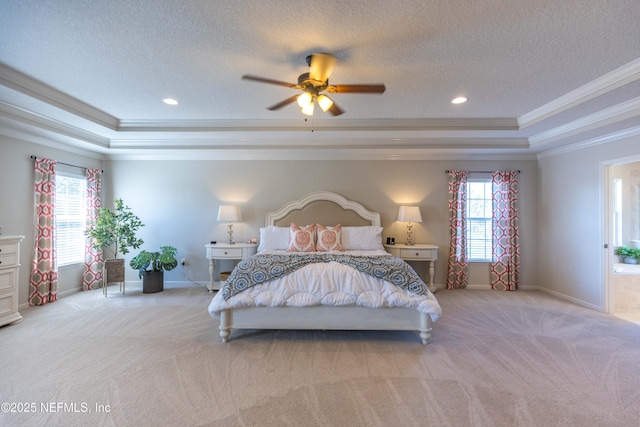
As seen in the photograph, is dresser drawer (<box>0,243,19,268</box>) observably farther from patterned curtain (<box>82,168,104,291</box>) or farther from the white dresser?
patterned curtain (<box>82,168,104,291</box>)

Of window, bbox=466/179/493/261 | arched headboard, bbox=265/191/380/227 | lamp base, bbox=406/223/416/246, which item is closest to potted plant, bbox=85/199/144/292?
arched headboard, bbox=265/191/380/227

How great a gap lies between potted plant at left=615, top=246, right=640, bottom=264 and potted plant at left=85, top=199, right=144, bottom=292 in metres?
8.37

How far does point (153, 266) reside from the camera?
4957mm

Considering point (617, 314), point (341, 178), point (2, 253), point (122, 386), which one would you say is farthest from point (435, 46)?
point (2, 253)

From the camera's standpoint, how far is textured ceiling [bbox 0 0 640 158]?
199cm

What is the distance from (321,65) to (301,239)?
9.11 feet

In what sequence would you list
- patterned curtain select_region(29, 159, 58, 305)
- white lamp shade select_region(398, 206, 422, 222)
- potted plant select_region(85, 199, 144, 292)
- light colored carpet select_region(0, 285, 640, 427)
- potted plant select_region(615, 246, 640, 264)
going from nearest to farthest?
1. light colored carpet select_region(0, 285, 640, 427)
2. patterned curtain select_region(29, 159, 58, 305)
3. potted plant select_region(85, 199, 144, 292)
4. potted plant select_region(615, 246, 640, 264)
5. white lamp shade select_region(398, 206, 422, 222)

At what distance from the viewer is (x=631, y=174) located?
530cm

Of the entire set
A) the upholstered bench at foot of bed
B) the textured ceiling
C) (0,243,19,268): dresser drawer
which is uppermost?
the textured ceiling

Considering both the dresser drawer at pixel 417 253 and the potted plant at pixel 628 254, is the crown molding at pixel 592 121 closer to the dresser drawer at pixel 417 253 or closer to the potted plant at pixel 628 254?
the dresser drawer at pixel 417 253

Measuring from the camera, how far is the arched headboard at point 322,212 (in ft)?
17.3

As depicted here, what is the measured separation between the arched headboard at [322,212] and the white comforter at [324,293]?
7.35 ft

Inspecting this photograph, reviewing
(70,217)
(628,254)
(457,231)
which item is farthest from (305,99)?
(628,254)

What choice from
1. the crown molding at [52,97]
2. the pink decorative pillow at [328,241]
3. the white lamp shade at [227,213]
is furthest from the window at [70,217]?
the pink decorative pillow at [328,241]
